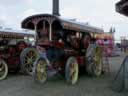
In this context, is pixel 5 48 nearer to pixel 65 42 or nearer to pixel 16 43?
pixel 16 43

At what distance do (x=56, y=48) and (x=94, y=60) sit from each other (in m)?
2.48

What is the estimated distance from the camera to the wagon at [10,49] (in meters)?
10.7

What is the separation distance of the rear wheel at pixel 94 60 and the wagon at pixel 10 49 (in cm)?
340

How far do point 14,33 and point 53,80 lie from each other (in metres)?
3.43

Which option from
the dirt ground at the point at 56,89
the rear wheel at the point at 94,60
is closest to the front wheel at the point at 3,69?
the dirt ground at the point at 56,89

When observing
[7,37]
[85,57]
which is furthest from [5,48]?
[85,57]

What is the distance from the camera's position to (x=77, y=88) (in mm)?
8383

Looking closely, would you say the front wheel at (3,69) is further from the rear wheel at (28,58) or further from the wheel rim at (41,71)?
the wheel rim at (41,71)

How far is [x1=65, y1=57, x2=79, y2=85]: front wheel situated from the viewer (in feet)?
29.2

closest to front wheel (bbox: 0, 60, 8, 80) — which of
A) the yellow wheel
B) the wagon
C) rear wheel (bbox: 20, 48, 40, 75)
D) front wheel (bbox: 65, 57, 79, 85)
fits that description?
the wagon

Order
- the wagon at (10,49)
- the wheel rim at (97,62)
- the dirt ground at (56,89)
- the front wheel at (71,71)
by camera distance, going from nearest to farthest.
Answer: the dirt ground at (56,89), the front wheel at (71,71), the wagon at (10,49), the wheel rim at (97,62)

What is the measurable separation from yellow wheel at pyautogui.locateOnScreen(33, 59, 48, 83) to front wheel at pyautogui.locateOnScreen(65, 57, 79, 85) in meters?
0.93

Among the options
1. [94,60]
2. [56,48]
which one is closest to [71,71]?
[56,48]

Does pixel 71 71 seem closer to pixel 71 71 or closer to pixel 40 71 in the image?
pixel 71 71
